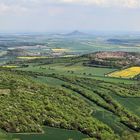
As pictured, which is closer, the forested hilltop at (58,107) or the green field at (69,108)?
the green field at (69,108)

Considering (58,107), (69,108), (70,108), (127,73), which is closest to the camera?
(58,107)

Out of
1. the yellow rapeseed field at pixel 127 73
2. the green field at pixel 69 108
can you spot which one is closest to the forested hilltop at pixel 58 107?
the green field at pixel 69 108

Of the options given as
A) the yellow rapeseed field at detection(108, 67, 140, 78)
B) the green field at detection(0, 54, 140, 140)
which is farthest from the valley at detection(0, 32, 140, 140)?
the yellow rapeseed field at detection(108, 67, 140, 78)

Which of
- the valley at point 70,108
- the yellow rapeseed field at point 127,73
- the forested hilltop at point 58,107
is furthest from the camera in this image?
the yellow rapeseed field at point 127,73

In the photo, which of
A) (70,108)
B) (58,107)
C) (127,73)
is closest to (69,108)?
(70,108)

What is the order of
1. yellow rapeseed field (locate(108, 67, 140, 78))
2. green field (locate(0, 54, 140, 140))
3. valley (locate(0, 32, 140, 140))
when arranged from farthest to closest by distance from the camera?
1. yellow rapeseed field (locate(108, 67, 140, 78))
2. green field (locate(0, 54, 140, 140))
3. valley (locate(0, 32, 140, 140))

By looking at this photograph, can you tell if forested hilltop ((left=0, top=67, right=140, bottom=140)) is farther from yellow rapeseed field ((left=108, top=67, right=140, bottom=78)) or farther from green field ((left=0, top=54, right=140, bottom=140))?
yellow rapeseed field ((left=108, top=67, right=140, bottom=78))

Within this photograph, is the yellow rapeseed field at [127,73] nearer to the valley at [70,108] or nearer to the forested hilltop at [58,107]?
the valley at [70,108]

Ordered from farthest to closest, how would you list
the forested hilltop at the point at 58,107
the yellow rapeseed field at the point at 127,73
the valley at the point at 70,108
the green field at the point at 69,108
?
the yellow rapeseed field at the point at 127,73
the forested hilltop at the point at 58,107
the green field at the point at 69,108
the valley at the point at 70,108

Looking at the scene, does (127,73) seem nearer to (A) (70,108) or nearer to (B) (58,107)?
(A) (70,108)
